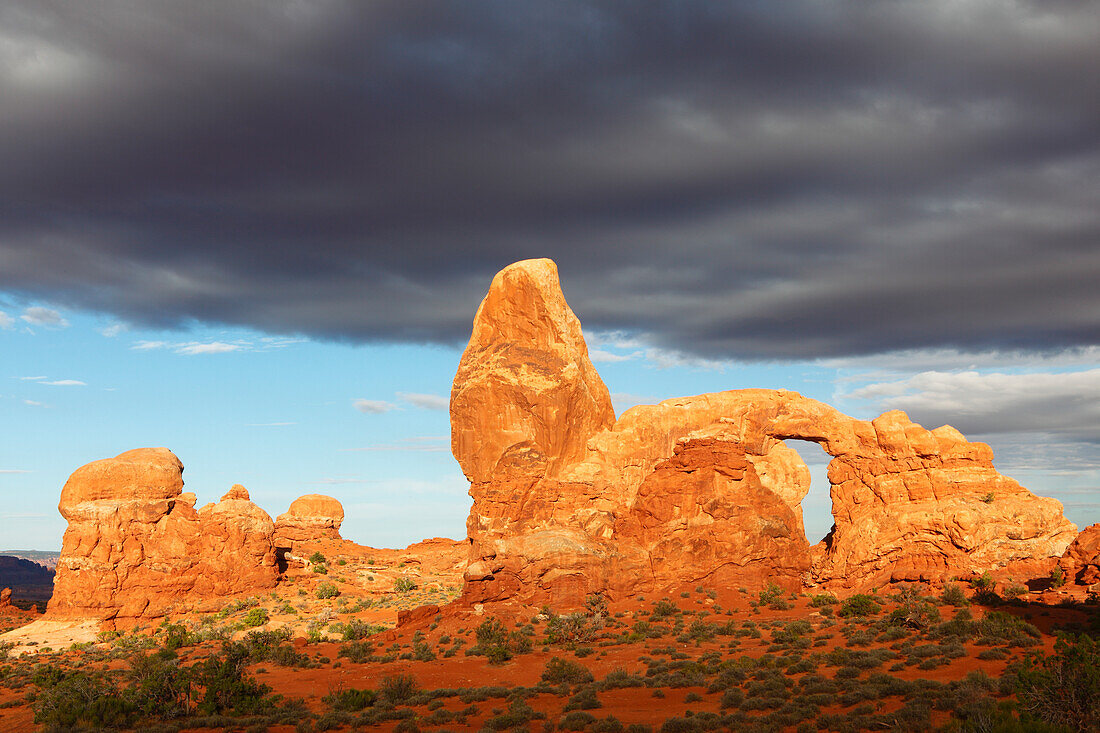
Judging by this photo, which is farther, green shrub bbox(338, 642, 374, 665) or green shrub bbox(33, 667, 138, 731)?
green shrub bbox(338, 642, 374, 665)

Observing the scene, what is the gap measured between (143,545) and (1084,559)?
45.5m

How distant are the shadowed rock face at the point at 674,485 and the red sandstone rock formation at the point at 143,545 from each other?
1531cm

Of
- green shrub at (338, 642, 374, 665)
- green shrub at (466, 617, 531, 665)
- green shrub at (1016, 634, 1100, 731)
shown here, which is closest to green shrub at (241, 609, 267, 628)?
green shrub at (338, 642, 374, 665)

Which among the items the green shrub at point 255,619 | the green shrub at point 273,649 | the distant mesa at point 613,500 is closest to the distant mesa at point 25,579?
the distant mesa at point 613,500

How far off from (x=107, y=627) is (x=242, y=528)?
815cm

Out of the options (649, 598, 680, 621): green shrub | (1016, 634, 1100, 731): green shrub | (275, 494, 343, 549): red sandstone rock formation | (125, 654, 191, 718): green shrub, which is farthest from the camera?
(275, 494, 343, 549): red sandstone rock formation

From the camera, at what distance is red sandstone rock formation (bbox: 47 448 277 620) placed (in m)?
39.1

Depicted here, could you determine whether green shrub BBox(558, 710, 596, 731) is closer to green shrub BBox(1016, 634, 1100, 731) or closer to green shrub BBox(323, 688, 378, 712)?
green shrub BBox(323, 688, 378, 712)

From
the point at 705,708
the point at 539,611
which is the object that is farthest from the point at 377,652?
the point at 705,708

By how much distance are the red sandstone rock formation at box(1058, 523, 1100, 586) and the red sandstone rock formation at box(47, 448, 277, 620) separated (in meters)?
41.2

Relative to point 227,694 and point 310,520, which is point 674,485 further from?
point 310,520

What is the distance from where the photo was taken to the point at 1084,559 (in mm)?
30969

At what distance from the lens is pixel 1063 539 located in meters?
32.7

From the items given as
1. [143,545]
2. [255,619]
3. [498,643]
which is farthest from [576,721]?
[143,545]
